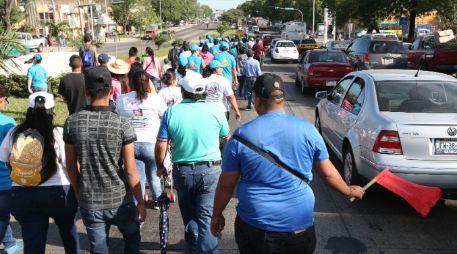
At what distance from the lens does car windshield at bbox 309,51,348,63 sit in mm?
14867

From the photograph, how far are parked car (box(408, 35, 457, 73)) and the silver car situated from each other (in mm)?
11809

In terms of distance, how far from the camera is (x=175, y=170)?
378 cm

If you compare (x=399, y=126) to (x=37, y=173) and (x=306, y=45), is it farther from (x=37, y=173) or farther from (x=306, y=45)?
(x=306, y=45)

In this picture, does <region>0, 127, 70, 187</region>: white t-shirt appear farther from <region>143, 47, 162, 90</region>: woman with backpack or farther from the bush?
the bush

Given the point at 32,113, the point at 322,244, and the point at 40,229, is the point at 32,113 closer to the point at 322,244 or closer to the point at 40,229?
the point at 40,229

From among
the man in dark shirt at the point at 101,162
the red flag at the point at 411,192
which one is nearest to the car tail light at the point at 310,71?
the red flag at the point at 411,192

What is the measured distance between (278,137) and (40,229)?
1980mm

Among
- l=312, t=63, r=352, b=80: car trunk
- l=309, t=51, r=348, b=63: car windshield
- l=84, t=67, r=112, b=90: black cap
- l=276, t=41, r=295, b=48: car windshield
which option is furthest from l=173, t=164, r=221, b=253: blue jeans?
l=276, t=41, r=295, b=48: car windshield

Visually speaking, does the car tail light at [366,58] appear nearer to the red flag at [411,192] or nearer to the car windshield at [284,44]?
the car windshield at [284,44]

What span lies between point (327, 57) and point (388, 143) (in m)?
10.4

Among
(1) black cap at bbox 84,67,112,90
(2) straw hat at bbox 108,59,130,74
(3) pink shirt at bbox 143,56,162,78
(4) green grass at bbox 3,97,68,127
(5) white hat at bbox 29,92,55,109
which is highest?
(1) black cap at bbox 84,67,112,90

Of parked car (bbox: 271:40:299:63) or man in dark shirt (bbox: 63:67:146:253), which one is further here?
parked car (bbox: 271:40:299:63)

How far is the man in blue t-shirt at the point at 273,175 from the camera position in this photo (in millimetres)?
2590

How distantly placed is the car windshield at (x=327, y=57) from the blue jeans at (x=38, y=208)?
12.4m
